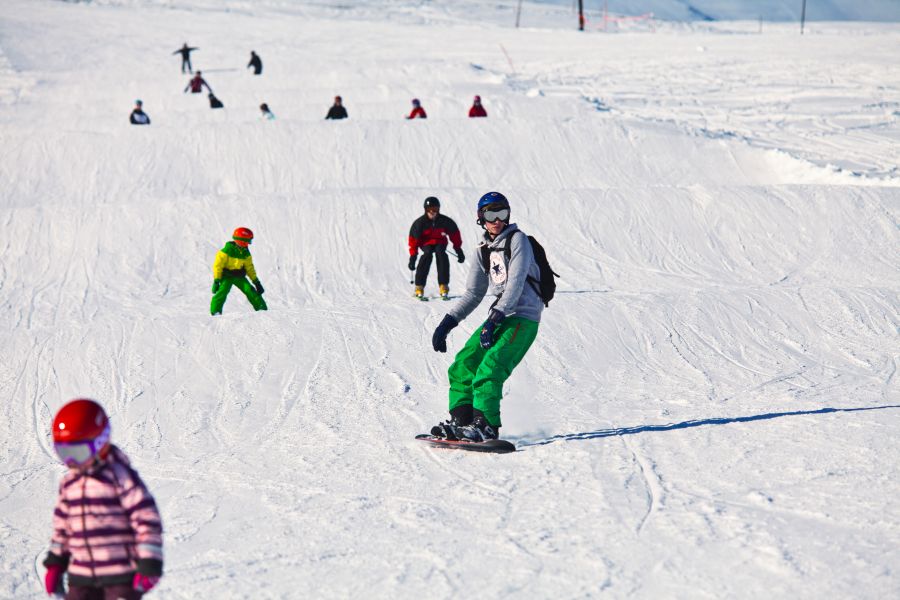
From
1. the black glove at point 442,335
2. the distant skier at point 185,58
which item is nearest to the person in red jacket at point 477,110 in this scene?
the distant skier at point 185,58

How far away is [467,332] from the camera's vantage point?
11133 mm

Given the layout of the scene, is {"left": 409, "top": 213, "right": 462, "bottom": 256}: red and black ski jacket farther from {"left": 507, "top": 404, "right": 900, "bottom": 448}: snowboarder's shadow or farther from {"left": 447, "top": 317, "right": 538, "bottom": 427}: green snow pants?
{"left": 447, "top": 317, "right": 538, "bottom": 427}: green snow pants

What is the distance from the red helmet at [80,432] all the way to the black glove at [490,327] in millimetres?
3070

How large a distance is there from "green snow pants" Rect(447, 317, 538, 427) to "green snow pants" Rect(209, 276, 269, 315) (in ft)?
20.8

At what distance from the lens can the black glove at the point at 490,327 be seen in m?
6.22

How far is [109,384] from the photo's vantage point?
966 cm

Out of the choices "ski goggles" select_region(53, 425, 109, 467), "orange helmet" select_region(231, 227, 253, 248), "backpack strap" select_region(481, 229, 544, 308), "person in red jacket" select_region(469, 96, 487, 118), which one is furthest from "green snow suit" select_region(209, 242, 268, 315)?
"person in red jacket" select_region(469, 96, 487, 118)

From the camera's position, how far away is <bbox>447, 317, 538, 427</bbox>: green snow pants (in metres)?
6.41

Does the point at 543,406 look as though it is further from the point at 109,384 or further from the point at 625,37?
the point at 625,37

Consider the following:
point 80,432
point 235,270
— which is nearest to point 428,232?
point 235,270

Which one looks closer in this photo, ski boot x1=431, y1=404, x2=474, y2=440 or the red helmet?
the red helmet

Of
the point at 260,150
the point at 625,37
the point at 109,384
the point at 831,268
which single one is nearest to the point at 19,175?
the point at 260,150

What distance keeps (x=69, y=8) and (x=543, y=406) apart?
46682 mm

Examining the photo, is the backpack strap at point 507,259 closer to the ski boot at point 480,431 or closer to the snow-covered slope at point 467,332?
the ski boot at point 480,431
